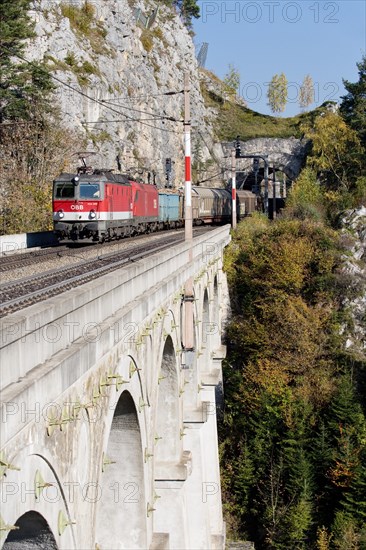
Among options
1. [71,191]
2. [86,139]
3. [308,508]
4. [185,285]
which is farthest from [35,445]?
[86,139]

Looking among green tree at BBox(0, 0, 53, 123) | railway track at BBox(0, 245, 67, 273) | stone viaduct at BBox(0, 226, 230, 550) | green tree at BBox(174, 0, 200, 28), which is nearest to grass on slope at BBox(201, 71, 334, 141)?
green tree at BBox(174, 0, 200, 28)

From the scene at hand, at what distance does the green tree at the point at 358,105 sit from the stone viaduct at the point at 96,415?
51.7 metres

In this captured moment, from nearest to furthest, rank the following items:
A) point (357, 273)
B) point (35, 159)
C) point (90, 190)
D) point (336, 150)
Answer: point (90, 190)
point (357, 273)
point (35, 159)
point (336, 150)

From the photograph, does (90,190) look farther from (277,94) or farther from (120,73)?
(277,94)

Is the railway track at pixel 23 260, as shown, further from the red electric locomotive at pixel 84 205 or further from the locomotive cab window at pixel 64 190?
the locomotive cab window at pixel 64 190

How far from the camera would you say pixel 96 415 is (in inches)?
335

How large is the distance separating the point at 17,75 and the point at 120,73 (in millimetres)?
28036

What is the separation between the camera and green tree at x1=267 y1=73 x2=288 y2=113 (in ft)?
510

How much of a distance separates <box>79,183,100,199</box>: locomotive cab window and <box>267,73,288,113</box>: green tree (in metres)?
129

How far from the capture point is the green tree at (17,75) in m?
47.5

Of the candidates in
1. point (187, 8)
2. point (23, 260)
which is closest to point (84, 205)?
point (23, 260)

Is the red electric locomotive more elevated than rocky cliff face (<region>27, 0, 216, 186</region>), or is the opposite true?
rocky cliff face (<region>27, 0, 216, 186</region>)

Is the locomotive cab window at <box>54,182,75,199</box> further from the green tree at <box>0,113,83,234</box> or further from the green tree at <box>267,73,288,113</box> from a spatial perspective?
the green tree at <box>267,73,288,113</box>

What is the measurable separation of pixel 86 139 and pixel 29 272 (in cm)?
4559
